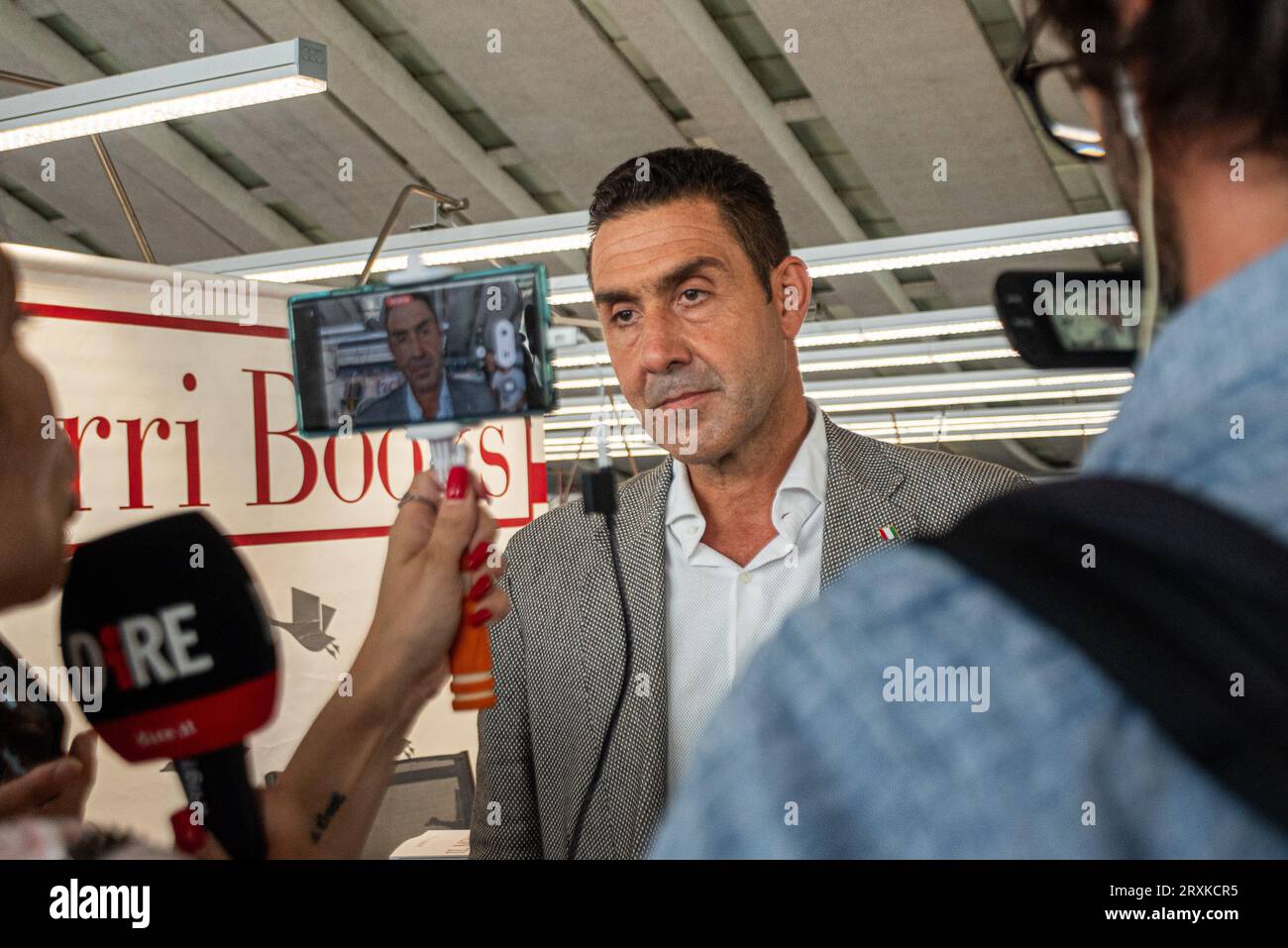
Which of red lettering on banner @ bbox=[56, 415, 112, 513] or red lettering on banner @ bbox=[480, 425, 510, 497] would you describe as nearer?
red lettering on banner @ bbox=[56, 415, 112, 513]

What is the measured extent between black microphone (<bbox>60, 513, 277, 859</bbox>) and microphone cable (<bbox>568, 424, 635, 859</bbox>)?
1.97 feet

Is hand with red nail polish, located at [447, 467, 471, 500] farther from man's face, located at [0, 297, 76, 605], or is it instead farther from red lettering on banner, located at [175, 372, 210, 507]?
red lettering on banner, located at [175, 372, 210, 507]

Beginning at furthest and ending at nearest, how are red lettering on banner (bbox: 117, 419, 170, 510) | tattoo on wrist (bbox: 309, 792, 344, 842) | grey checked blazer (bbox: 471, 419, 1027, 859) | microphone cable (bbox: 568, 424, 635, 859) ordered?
red lettering on banner (bbox: 117, 419, 170, 510) < grey checked blazer (bbox: 471, 419, 1027, 859) < microphone cable (bbox: 568, 424, 635, 859) < tattoo on wrist (bbox: 309, 792, 344, 842)

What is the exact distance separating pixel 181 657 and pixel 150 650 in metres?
0.03

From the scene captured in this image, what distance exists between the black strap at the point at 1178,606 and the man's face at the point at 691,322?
160cm

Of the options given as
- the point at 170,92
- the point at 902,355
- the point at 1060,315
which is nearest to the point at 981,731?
the point at 1060,315

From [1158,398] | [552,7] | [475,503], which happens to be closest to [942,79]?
[552,7]

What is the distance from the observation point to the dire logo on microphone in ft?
3.49

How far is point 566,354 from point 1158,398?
9102mm

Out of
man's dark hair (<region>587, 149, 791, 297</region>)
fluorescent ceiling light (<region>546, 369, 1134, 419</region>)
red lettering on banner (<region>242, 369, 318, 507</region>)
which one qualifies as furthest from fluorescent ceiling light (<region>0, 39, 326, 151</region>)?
fluorescent ceiling light (<region>546, 369, 1134, 419</region>)

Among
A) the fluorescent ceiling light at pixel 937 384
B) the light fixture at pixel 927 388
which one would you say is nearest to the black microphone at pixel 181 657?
the light fixture at pixel 927 388

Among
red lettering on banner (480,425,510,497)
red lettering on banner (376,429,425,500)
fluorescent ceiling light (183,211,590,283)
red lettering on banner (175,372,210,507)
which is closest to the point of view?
red lettering on banner (175,372,210,507)

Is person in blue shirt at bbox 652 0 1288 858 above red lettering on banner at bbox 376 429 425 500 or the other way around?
the other way around

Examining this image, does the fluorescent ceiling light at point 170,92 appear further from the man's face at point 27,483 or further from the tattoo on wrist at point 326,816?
the tattoo on wrist at point 326,816
